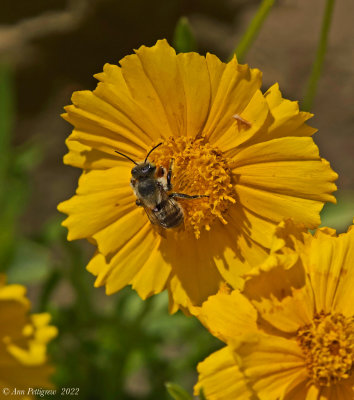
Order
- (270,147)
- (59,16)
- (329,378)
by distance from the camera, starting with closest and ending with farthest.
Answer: (329,378) → (270,147) → (59,16)

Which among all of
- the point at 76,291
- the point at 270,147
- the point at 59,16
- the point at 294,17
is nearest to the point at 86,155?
the point at 270,147

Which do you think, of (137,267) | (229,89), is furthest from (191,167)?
(137,267)

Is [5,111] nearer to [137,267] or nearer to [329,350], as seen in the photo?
[137,267]

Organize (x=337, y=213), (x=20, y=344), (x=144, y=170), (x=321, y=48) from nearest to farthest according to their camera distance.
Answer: (x=20, y=344), (x=144, y=170), (x=321, y=48), (x=337, y=213)

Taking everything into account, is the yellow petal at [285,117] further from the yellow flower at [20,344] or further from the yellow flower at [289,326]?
the yellow flower at [20,344]

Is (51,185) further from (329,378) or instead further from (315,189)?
(329,378)

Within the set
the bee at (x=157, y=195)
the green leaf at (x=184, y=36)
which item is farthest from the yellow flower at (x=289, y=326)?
the green leaf at (x=184, y=36)
